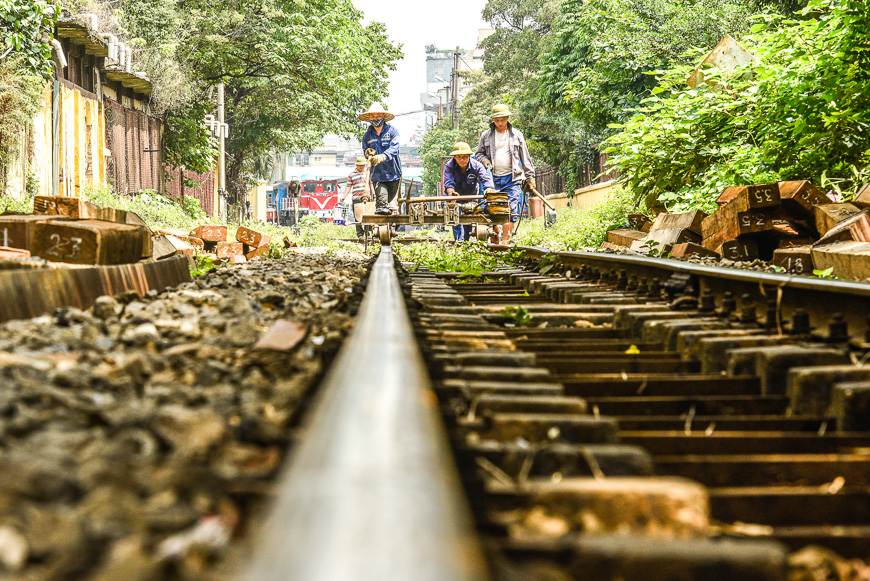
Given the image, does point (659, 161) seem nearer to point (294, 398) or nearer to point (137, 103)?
point (294, 398)

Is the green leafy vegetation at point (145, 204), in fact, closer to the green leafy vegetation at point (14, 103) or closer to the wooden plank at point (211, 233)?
the green leafy vegetation at point (14, 103)

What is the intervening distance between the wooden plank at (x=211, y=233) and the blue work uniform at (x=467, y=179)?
18.4 feet

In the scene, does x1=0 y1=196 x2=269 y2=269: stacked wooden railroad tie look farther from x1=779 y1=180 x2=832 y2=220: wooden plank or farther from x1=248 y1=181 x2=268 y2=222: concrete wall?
x1=248 y1=181 x2=268 y2=222: concrete wall

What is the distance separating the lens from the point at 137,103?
21.2m

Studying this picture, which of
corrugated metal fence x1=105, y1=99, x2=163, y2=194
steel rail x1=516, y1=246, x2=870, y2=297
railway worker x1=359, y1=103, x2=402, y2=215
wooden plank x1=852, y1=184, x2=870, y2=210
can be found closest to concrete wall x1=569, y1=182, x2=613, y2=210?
railway worker x1=359, y1=103, x2=402, y2=215

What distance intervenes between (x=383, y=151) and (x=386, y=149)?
0.08 metres

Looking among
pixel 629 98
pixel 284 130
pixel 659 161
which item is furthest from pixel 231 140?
pixel 659 161

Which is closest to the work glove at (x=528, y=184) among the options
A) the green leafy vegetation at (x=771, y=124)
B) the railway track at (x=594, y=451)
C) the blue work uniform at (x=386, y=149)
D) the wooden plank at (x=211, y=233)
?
the blue work uniform at (x=386, y=149)

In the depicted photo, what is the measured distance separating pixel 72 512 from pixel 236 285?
3.83 m

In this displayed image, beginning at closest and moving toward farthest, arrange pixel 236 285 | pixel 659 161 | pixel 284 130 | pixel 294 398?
pixel 294 398, pixel 236 285, pixel 659 161, pixel 284 130

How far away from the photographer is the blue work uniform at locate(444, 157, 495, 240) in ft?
48.2

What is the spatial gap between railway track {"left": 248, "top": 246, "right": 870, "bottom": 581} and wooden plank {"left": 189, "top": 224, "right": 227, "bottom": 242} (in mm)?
6927

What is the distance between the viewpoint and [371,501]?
84 cm

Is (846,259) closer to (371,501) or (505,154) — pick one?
(371,501)
